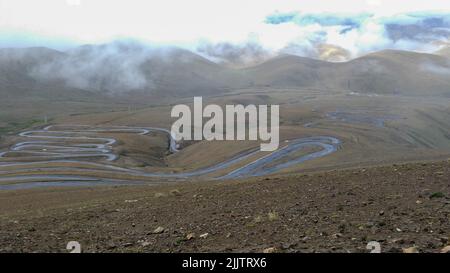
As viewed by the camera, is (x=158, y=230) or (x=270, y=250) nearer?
(x=270, y=250)

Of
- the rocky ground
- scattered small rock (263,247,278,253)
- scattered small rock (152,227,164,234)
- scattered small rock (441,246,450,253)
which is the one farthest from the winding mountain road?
scattered small rock (441,246,450,253)

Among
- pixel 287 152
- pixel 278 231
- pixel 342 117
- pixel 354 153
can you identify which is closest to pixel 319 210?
pixel 278 231

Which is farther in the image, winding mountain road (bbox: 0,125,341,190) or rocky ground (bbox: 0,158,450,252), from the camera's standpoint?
winding mountain road (bbox: 0,125,341,190)

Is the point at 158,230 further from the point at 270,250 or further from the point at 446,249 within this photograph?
the point at 446,249

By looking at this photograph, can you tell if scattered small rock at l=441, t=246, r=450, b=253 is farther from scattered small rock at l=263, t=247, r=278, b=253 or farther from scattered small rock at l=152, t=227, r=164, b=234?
scattered small rock at l=152, t=227, r=164, b=234

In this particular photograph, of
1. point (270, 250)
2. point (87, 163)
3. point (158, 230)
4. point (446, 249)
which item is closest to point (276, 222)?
point (158, 230)

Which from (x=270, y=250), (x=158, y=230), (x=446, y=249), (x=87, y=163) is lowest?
(x=87, y=163)

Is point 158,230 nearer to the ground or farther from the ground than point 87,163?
farther from the ground

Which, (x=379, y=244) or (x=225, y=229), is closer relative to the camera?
(x=379, y=244)

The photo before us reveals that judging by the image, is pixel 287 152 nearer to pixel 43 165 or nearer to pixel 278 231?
pixel 43 165
